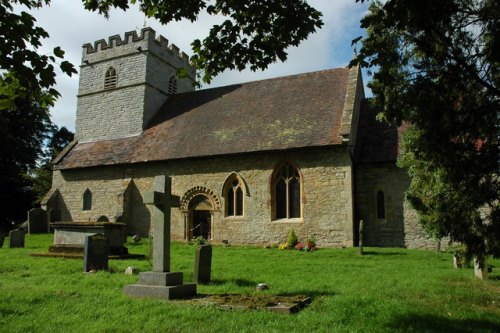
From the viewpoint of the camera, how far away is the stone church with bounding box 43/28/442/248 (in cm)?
1834

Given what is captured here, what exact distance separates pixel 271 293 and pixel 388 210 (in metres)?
12.0

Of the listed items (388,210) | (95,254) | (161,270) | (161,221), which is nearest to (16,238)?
(95,254)

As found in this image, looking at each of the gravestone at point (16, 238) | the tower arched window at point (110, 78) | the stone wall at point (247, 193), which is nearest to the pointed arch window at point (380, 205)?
the stone wall at point (247, 193)

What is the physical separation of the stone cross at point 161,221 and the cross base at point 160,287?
0.23 m

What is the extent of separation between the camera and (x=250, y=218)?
19.6 metres

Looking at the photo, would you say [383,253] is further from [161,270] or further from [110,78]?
[110,78]

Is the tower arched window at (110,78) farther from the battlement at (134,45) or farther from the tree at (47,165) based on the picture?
the tree at (47,165)

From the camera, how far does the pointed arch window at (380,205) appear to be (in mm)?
18609

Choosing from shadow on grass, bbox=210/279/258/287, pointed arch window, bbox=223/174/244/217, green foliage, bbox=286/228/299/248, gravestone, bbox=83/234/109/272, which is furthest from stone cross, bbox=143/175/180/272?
pointed arch window, bbox=223/174/244/217

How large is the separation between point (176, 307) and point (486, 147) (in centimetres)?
527

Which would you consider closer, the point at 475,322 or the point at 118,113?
the point at 475,322

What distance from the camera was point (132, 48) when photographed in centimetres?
2662

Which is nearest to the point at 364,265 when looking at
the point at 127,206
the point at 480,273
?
the point at 480,273

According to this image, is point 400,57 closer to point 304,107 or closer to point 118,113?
point 304,107
